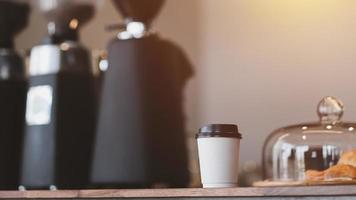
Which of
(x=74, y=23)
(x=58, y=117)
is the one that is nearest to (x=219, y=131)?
(x=58, y=117)

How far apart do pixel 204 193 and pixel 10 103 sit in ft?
1.60

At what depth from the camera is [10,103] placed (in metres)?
1.06

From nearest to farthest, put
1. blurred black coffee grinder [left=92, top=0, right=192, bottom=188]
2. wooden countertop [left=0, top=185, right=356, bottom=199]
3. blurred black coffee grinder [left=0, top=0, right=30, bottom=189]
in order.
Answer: wooden countertop [left=0, top=185, right=356, bottom=199]
blurred black coffee grinder [left=92, top=0, right=192, bottom=188]
blurred black coffee grinder [left=0, top=0, right=30, bottom=189]

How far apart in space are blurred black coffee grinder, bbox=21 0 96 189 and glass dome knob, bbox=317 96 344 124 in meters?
0.38

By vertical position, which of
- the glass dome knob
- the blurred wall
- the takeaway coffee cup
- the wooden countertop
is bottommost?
the wooden countertop

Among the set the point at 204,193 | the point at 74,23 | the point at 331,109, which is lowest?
the point at 204,193

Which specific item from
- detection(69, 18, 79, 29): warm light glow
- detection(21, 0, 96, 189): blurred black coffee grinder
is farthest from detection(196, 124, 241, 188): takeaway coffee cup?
detection(69, 18, 79, 29): warm light glow

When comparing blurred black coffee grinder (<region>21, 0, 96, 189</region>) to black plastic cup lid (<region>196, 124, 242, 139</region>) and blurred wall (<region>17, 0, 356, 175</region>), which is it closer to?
blurred wall (<region>17, 0, 356, 175</region>)

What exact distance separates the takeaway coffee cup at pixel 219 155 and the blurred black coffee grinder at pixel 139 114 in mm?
152

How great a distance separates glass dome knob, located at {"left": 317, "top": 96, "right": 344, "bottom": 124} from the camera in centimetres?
85

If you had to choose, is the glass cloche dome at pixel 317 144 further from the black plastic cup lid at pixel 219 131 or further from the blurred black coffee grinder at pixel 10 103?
the blurred black coffee grinder at pixel 10 103

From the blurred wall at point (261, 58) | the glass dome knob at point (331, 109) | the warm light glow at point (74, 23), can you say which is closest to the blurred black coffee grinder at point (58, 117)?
the warm light glow at point (74, 23)

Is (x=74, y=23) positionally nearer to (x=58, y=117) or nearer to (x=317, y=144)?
(x=58, y=117)

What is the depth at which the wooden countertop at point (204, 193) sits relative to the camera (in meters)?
0.65
